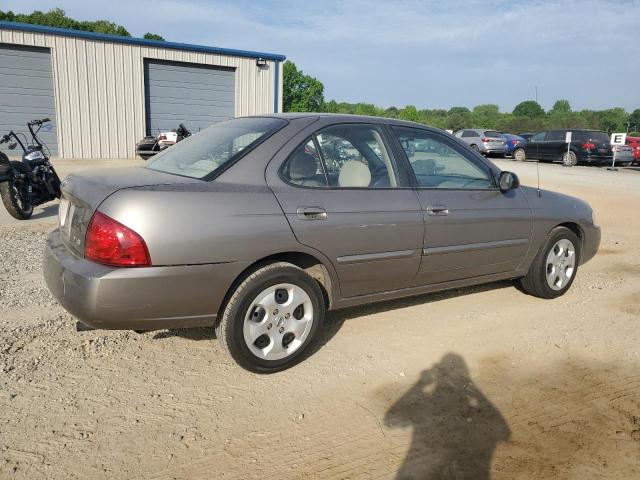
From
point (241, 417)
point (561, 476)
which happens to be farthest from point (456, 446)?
point (241, 417)

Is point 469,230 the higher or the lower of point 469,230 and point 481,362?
the higher

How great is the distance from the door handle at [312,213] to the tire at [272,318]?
314 mm

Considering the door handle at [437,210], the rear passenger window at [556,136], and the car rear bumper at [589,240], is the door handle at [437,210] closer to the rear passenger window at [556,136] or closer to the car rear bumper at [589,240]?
the car rear bumper at [589,240]

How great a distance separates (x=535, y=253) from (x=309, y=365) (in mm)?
2406

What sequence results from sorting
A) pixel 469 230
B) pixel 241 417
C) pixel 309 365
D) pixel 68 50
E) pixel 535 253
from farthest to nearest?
1. pixel 68 50
2. pixel 535 253
3. pixel 469 230
4. pixel 309 365
5. pixel 241 417

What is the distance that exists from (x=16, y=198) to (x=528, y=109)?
107m

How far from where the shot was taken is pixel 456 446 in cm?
257

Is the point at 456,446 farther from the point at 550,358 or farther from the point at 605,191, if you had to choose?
the point at 605,191

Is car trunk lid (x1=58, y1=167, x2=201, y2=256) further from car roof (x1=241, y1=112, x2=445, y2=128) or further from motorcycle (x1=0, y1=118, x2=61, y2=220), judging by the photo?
motorcycle (x1=0, y1=118, x2=61, y2=220)

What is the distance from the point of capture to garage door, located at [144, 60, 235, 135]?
17.7m

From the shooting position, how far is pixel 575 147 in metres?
21.3

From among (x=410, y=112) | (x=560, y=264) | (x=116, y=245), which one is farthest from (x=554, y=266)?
(x=410, y=112)

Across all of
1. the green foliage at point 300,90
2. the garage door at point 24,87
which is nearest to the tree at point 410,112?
the green foliage at point 300,90

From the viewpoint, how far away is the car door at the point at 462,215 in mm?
3822
